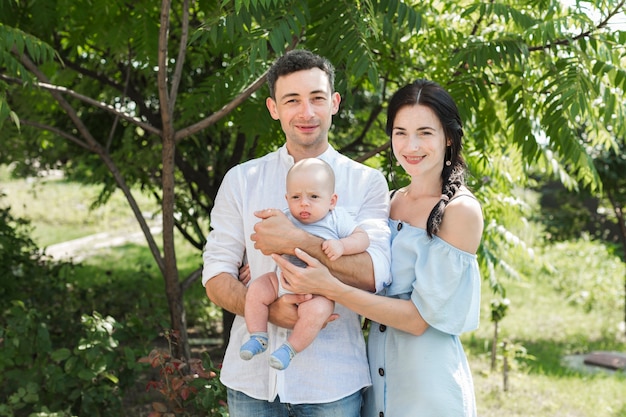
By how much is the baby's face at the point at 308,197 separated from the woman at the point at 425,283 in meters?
0.14

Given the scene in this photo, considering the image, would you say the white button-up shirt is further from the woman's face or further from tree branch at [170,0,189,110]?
tree branch at [170,0,189,110]

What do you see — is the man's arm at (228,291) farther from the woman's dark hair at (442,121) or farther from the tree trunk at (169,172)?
the tree trunk at (169,172)

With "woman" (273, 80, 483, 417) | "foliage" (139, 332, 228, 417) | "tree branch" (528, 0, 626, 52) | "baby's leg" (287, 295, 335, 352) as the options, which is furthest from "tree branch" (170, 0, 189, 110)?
"baby's leg" (287, 295, 335, 352)

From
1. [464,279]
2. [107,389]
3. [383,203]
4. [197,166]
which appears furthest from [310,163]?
[197,166]

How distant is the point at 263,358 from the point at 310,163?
709 mm

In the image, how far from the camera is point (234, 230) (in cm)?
266

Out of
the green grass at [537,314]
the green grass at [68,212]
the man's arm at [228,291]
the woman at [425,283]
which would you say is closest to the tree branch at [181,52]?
the green grass at [537,314]

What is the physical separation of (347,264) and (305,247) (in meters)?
0.15

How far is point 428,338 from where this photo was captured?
247 cm

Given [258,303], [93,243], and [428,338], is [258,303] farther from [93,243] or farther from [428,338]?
[93,243]

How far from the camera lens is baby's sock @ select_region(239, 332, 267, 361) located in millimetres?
2346

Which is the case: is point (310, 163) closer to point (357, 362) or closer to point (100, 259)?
point (357, 362)

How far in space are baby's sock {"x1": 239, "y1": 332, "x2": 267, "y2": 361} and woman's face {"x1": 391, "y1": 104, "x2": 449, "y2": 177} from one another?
763mm

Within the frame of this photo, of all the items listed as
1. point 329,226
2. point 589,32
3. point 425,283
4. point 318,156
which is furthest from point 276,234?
point 589,32
